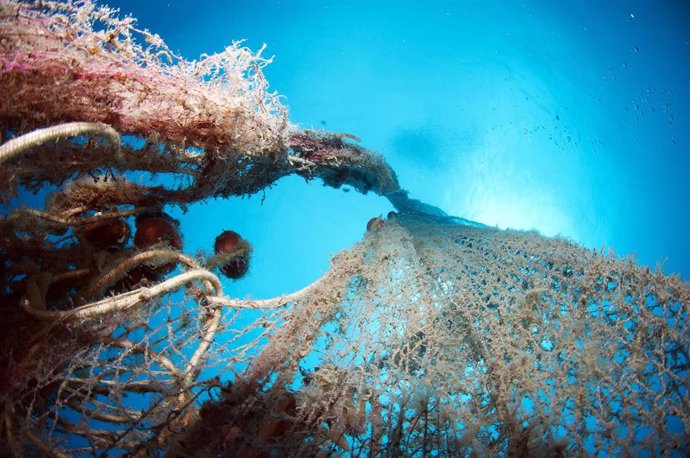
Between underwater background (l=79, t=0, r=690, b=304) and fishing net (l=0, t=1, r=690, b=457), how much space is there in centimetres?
839

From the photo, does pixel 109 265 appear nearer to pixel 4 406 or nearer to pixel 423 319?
pixel 4 406

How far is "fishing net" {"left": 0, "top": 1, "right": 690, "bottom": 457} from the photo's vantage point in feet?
5.20

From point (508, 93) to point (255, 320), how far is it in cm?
1432

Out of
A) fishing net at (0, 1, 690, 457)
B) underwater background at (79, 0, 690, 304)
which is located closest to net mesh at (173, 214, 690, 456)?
fishing net at (0, 1, 690, 457)

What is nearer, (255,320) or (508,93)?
(255,320)

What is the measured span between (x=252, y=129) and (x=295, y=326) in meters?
1.54

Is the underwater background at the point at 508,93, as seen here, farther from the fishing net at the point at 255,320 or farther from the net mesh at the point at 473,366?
the net mesh at the point at 473,366

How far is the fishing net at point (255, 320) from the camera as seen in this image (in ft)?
5.20

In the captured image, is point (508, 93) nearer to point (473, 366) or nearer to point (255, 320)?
point (473, 366)

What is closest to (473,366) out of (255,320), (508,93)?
(255,320)

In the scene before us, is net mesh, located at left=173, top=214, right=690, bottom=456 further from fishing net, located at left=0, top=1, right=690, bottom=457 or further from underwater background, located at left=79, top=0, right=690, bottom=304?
underwater background, located at left=79, top=0, right=690, bottom=304

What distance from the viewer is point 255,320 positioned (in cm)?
216

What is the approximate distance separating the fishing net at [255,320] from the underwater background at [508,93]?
839 centimetres

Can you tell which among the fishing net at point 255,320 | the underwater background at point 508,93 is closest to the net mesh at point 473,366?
the fishing net at point 255,320
